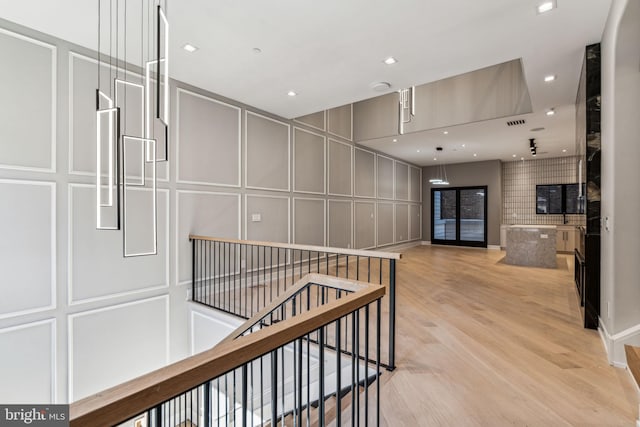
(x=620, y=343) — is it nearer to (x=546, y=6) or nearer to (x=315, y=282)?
(x=315, y=282)

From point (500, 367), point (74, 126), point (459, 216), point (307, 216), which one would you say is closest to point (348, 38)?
point (74, 126)

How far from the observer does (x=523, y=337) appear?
122 inches

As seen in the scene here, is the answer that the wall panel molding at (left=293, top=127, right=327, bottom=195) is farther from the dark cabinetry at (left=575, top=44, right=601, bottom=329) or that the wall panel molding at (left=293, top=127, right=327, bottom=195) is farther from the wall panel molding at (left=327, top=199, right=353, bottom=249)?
the dark cabinetry at (left=575, top=44, right=601, bottom=329)

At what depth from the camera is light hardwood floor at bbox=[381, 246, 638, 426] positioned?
1.98m

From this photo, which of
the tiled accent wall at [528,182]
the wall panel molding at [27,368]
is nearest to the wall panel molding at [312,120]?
the wall panel molding at [27,368]

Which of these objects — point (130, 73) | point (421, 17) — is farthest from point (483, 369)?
point (130, 73)

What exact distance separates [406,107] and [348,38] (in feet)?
12.9

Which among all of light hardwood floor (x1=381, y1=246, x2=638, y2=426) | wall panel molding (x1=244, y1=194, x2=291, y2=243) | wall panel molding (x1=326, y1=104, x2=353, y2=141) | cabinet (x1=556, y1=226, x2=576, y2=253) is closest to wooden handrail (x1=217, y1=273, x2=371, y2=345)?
light hardwood floor (x1=381, y1=246, x2=638, y2=426)

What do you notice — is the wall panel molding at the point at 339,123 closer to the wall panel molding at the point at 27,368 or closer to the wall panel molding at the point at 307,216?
the wall panel molding at the point at 307,216

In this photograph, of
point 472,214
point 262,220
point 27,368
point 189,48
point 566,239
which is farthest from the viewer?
point 472,214

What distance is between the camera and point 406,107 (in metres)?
6.78

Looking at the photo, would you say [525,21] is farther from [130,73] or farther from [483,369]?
[130,73]

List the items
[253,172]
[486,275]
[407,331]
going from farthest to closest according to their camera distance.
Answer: [486,275]
[253,172]
[407,331]

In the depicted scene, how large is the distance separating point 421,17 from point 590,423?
3279 millimetres
